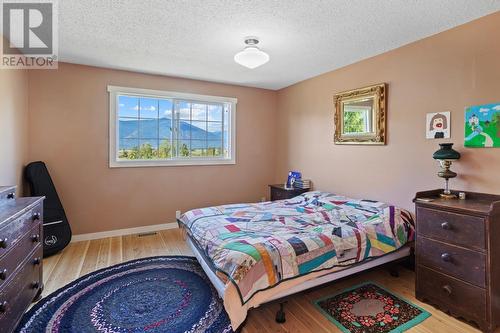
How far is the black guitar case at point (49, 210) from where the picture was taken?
3.16 meters

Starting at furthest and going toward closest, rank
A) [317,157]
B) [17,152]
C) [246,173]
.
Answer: [246,173]
[317,157]
[17,152]

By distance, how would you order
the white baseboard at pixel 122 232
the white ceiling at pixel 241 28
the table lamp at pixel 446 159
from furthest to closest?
the white baseboard at pixel 122 232, the table lamp at pixel 446 159, the white ceiling at pixel 241 28

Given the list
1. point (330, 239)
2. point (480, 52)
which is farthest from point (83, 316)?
point (480, 52)

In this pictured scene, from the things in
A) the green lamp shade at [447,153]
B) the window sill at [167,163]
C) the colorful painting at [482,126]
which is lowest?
the window sill at [167,163]

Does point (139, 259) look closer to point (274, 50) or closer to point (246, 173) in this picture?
point (246, 173)

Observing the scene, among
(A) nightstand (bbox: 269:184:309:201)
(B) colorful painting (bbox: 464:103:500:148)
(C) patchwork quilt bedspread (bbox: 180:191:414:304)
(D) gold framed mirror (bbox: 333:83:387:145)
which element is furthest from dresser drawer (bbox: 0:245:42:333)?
(B) colorful painting (bbox: 464:103:500:148)

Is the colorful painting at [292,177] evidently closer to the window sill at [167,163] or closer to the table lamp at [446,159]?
the window sill at [167,163]

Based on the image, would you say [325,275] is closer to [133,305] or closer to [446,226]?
[446,226]

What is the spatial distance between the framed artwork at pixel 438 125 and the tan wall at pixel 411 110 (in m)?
0.05

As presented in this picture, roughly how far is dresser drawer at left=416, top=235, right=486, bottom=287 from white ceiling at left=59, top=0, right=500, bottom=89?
191cm

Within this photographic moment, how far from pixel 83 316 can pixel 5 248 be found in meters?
0.79

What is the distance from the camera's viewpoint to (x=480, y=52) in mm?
2312

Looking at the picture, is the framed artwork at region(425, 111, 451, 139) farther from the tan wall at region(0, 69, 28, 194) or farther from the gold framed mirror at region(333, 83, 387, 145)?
the tan wall at region(0, 69, 28, 194)

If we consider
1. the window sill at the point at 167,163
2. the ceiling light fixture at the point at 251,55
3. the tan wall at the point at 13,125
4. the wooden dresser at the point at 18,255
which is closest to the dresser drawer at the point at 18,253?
the wooden dresser at the point at 18,255
